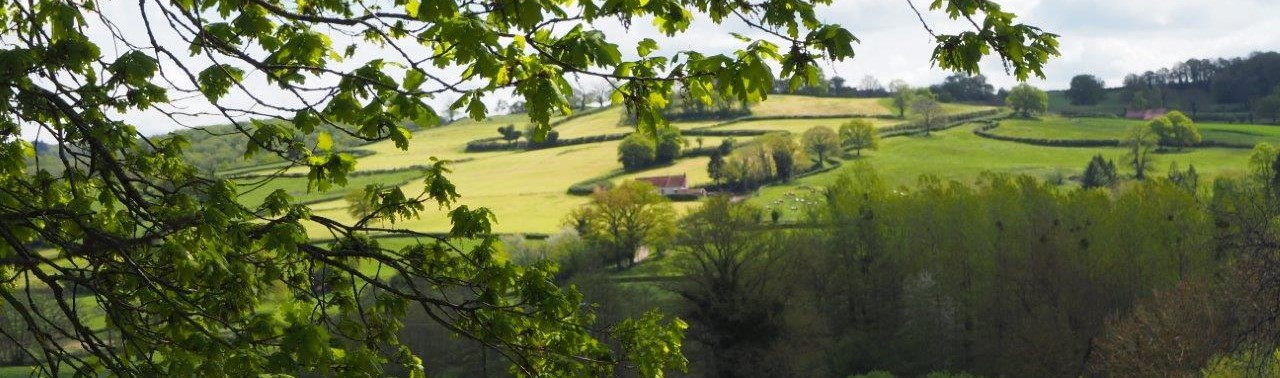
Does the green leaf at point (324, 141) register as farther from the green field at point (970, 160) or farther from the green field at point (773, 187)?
the green field at point (970, 160)

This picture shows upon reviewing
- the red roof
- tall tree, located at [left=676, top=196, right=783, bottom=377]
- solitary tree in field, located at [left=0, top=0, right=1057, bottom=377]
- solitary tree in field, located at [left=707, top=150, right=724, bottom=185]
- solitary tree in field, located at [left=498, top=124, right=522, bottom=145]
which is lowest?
tall tree, located at [left=676, top=196, right=783, bottom=377]

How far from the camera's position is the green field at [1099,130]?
3605 inches

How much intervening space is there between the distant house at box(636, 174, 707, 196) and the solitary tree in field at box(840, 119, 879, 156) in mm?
15636

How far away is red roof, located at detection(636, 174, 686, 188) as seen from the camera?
8653 cm

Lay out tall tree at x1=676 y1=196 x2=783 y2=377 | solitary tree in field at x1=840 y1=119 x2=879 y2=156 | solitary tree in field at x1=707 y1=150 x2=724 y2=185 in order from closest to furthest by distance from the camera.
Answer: tall tree at x1=676 y1=196 x2=783 y2=377 → solitary tree in field at x1=707 y1=150 x2=724 y2=185 → solitary tree in field at x1=840 y1=119 x2=879 y2=156

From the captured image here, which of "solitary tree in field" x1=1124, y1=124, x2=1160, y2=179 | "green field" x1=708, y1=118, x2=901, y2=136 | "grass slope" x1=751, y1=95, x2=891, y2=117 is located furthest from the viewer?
"grass slope" x1=751, y1=95, x2=891, y2=117

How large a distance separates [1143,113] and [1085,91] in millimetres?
11080

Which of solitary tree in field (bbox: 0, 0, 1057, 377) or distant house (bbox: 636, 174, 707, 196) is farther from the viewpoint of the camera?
distant house (bbox: 636, 174, 707, 196)

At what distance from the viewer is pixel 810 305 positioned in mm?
49688

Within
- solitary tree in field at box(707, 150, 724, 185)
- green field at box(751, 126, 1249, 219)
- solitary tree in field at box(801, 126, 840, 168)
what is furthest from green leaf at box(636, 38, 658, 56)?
solitary tree in field at box(801, 126, 840, 168)

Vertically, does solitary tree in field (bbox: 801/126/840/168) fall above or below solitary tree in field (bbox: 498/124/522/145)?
below

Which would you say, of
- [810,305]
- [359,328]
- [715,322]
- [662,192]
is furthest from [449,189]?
[662,192]

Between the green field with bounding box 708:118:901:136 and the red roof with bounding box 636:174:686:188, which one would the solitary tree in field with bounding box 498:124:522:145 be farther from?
the red roof with bounding box 636:174:686:188

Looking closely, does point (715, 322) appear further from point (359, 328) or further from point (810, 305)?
point (359, 328)
